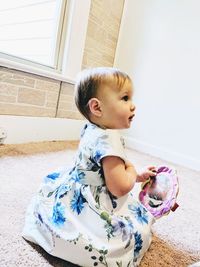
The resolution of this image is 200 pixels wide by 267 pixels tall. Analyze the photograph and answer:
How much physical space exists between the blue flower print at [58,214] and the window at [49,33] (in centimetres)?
105

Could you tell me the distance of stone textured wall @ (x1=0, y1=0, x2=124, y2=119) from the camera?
1439mm

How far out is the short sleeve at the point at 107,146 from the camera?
618mm

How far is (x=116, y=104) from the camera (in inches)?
25.8

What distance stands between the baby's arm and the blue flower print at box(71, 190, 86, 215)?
A: 8cm

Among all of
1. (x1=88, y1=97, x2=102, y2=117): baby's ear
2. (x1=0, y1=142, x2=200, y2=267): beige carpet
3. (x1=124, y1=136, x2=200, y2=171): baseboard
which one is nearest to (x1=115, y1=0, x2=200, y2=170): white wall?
(x1=124, y1=136, x2=200, y2=171): baseboard

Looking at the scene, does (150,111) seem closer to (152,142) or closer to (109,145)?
(152,142)

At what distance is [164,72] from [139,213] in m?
1.53

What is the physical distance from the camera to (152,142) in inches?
81.7

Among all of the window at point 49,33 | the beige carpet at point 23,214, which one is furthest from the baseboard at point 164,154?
the window at point 49,33

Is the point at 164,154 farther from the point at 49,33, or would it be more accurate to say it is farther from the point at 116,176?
the point at 116,176

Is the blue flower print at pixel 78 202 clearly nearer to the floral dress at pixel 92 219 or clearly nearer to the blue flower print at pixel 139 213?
the floral dress at pixel 92 219

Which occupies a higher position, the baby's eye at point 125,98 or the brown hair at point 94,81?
the brown hair at point 94,81

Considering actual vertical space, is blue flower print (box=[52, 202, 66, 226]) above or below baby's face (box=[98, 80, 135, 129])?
below

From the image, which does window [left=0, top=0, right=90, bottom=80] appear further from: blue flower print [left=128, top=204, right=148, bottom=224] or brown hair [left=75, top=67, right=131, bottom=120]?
blue flower print [left=128, top=204, right=148, bottom=224]
